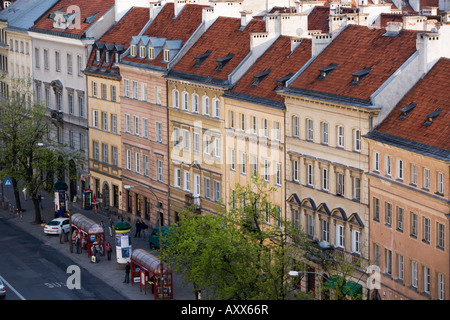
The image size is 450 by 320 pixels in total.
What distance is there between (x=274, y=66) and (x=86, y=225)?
21319mm

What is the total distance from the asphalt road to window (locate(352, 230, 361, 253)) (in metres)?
18.0

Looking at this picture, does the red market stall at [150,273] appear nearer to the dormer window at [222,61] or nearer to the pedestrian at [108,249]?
the pedestrian at [108,249]

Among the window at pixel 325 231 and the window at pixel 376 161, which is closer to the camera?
the window at pixel 376 161

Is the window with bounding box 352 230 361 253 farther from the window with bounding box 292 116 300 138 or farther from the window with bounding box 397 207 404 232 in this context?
the window with bounding box 292 116 300 138

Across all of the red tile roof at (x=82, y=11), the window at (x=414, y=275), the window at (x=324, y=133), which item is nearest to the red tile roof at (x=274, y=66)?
the window at (x=324, y=133)

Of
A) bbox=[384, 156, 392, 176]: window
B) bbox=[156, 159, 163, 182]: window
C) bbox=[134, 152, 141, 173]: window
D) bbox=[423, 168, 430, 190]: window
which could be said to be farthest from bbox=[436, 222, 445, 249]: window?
bbox=[134, 152, 141, 173]: window

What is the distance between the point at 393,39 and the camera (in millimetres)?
88312

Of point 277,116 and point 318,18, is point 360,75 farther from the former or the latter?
point 318,18

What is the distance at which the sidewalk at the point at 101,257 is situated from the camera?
9600 cm

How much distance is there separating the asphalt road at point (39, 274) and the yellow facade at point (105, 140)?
451 inches

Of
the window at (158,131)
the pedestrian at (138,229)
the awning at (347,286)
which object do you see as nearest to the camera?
the awning at (347,286)

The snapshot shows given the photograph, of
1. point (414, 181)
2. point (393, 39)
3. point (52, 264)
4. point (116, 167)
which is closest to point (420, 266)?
point (414, 181)

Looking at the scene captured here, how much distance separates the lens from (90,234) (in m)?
107

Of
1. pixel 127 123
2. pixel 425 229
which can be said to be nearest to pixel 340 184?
pixel 425 229
